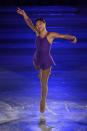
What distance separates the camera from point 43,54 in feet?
30.6

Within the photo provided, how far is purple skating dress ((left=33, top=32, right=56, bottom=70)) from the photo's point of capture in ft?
30.6

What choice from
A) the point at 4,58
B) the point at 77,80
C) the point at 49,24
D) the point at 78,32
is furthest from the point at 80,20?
the point at 77,80

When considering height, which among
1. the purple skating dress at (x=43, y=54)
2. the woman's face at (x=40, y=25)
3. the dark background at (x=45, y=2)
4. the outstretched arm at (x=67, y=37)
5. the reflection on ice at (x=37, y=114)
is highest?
the woman's face at (x=40, y=25)

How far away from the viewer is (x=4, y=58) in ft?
60.0

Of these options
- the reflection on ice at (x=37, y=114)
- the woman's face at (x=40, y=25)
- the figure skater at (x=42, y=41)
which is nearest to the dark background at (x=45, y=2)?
the reflection on ice at (x=37, y=114)

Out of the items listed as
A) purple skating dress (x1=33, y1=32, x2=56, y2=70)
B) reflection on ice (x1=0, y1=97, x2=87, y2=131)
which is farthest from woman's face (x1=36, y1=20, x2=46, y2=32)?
reflection on ice (x1=0, y1=97, x2=87, y2=131)

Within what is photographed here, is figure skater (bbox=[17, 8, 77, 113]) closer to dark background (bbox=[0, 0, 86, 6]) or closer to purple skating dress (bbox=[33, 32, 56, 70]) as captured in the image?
purple skating dress (bbox=[33, 32, 56, 70])

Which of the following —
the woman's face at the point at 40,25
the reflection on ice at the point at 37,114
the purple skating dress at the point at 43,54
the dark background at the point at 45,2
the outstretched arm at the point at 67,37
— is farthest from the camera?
the dark background at the point at 45,2

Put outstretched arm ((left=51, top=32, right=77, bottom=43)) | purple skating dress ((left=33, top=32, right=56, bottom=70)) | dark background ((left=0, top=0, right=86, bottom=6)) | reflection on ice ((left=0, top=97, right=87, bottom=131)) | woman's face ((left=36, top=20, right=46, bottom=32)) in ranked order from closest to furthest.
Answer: outstretched arm ((left=51, top=32, right=77, bottom=43))
woman's face ((left=36, top=20, right=46, bottom=32))
purple skating dress ((left=33, top=32, right=56, bottom=70))
reflection on ice ((left=0, top=97, right=87, bottom=131))
dark background ((left=0, top=0, right=86, bottom=6))

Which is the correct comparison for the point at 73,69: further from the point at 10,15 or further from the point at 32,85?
the point at 10,15

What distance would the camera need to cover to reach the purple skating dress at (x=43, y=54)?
9.33 meters

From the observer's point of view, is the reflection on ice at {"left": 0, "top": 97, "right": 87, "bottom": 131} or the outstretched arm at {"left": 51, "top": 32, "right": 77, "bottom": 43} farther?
the reflection on ice at {"left": 0, "top": 97, "right": 87, "bottom": 131}

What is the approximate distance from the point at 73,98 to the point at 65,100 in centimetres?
34

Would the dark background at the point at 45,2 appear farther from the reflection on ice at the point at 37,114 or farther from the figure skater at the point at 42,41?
the figure skater at the point at 42,41
